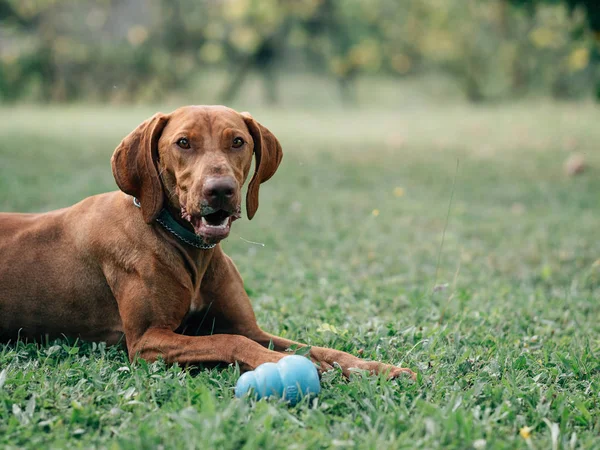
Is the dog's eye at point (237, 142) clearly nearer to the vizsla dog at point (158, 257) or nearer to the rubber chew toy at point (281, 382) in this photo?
the vizsla dog at point (158, 257)

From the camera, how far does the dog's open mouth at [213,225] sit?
3.73 metres

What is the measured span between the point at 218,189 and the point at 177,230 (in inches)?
22.4

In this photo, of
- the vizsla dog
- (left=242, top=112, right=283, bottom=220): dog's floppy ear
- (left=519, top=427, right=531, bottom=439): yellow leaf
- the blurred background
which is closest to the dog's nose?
the vizsla dog

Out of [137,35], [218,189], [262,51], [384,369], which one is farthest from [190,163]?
[262,51]

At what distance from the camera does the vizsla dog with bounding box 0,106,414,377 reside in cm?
377

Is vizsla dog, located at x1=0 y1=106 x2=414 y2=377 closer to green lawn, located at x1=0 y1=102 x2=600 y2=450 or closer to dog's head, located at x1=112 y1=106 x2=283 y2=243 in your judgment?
dog's head, located at x1=112 y1=106 x2=283 y2=243

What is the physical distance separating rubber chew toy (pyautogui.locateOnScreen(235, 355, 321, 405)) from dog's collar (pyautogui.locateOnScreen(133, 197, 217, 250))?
0.94 metres

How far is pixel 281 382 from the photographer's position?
3400mm

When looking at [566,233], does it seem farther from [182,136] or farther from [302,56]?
[302,56]

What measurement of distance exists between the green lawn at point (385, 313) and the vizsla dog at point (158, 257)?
177mm

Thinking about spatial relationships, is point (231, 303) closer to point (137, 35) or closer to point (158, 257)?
point (158, 257)

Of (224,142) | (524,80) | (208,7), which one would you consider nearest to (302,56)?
(208,7)

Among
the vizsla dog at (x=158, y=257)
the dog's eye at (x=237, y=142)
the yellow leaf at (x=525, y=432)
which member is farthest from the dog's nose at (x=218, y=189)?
the yellow leaf at (x=525, y=432)

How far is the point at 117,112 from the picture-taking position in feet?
77.2
